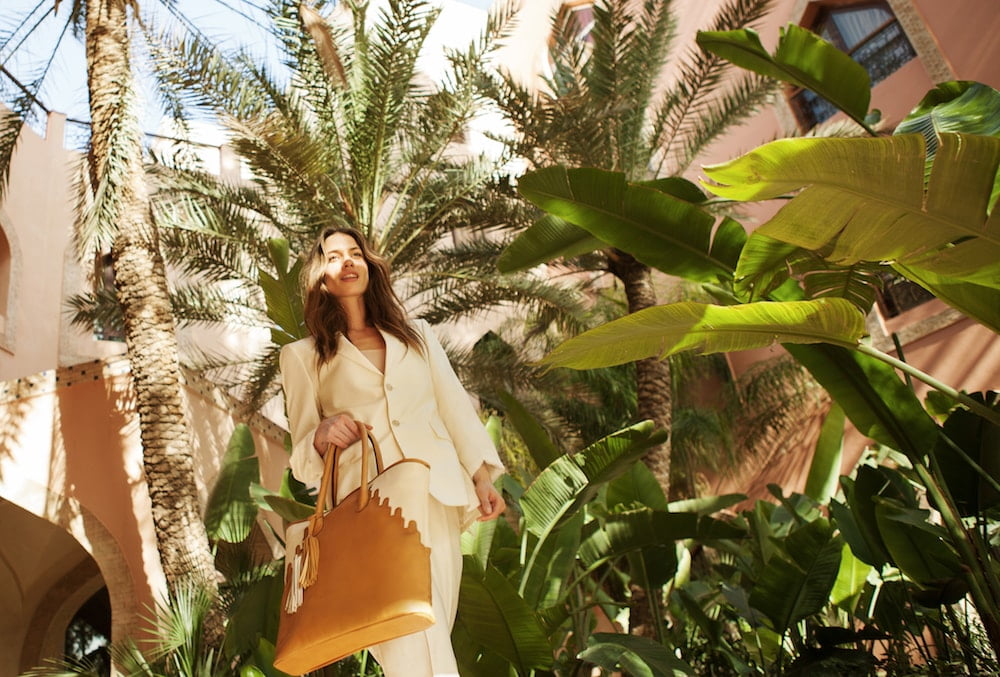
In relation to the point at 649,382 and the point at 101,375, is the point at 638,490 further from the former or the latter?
the point at 101,375

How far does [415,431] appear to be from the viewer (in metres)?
2.34

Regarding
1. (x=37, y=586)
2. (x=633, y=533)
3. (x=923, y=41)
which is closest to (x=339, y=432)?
(x=633, y=533)

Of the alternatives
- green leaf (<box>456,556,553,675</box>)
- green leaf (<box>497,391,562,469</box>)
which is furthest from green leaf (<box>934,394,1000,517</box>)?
green leaf (<box>456,556,553,675</box>)

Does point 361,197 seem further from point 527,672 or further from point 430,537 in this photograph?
point 430,537

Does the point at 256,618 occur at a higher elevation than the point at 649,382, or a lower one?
lower

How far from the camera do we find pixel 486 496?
2.38 m

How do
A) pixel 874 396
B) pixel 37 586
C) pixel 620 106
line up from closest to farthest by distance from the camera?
pixel 874 396
pixel 620 106
pixel 37 586

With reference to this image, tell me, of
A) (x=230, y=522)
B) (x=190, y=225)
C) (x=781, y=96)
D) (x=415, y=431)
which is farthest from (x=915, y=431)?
(x=781, y=96)

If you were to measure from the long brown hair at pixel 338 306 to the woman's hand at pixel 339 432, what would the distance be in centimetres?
28

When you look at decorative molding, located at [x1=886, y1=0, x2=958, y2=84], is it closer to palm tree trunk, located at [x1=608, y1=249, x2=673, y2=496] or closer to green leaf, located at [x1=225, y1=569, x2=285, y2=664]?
palm tree trunk, located at [x1=608, y1=249, x2=673, y2=496]

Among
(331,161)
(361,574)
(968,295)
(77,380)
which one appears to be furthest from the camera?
(331,161)

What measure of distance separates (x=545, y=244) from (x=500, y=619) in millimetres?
2247

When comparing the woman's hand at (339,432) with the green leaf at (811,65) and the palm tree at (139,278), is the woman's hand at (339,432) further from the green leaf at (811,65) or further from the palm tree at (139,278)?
the palm tree at (139,278)

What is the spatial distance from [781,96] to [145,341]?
10355 millimetres
